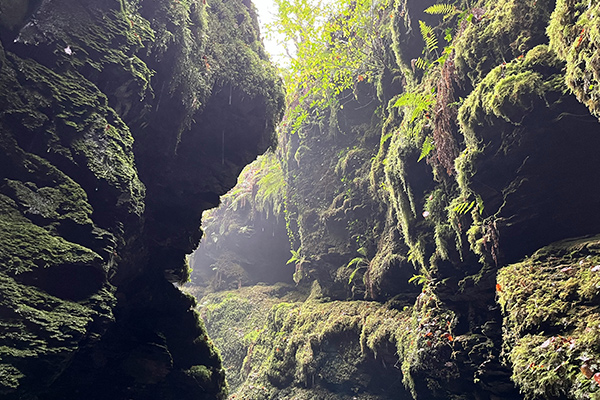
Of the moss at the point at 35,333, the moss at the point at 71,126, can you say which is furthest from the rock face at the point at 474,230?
the moss at the point at 71,126

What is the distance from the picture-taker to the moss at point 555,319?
324 centimetres

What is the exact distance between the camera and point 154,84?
5852 mm

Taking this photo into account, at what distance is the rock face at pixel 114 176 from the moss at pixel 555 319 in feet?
16.2

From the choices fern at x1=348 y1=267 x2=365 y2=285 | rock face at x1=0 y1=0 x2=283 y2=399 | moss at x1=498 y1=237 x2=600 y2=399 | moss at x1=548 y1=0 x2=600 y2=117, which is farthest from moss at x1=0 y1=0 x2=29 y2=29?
fern at x1=348 y1=267 x2=365 y2=285

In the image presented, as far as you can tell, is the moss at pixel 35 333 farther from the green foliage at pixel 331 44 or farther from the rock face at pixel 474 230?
the green foliage at pixel 331 44

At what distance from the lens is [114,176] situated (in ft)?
13.8

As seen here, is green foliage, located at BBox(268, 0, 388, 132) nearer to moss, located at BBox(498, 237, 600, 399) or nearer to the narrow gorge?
the narrow gorge

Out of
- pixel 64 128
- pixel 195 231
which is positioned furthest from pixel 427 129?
pixel 64 128

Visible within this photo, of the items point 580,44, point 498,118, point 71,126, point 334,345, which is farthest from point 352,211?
point 71,126

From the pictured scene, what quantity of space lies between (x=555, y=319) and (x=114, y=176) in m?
5.81

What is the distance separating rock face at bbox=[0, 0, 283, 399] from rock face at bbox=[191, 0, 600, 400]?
3656mm

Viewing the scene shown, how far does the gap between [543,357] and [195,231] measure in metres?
6.22

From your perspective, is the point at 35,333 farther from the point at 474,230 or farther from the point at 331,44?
the point at 331,44

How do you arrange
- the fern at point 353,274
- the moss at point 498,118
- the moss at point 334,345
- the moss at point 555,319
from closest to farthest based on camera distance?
the moss at point 555,319 < the moss at point 498,118 < the moss at point 334,345 < the fern at point 353,274
